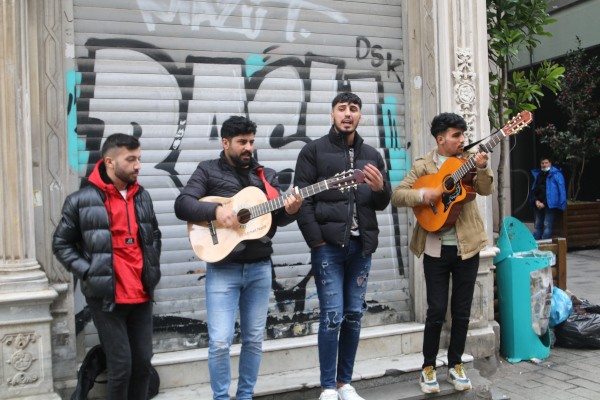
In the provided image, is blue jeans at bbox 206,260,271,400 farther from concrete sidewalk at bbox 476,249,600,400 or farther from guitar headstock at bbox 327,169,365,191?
concrete sidewalk at bbox 476,249,600,400

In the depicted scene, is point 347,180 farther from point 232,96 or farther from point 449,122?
point 232,96

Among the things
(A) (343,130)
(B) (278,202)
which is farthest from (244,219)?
(A) (343,130)

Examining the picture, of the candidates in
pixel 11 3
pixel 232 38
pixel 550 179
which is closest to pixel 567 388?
pixel 232 38

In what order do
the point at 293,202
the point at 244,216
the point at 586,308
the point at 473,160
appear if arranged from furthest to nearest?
the point at 586,308 < the point at 473,160 < the point at 244,216 < the point at 293,202

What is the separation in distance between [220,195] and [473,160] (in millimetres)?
1712

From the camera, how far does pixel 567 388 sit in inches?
199

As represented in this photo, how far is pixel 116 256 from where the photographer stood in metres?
3.61

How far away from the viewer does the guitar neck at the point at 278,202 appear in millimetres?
3857

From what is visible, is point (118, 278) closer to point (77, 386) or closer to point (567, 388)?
point (77, 386)

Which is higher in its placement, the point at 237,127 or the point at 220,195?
the point at 237,127

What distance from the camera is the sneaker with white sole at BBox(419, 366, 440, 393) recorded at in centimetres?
464

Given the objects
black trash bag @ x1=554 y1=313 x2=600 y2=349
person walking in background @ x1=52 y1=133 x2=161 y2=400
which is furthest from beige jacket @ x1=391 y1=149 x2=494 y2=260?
black trash bag @ x1=554 y1=313 x2=600 y2=349

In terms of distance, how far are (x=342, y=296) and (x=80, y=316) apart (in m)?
1.92

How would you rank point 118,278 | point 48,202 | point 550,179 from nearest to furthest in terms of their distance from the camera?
point 118,278
point 48,202
point 550,179
